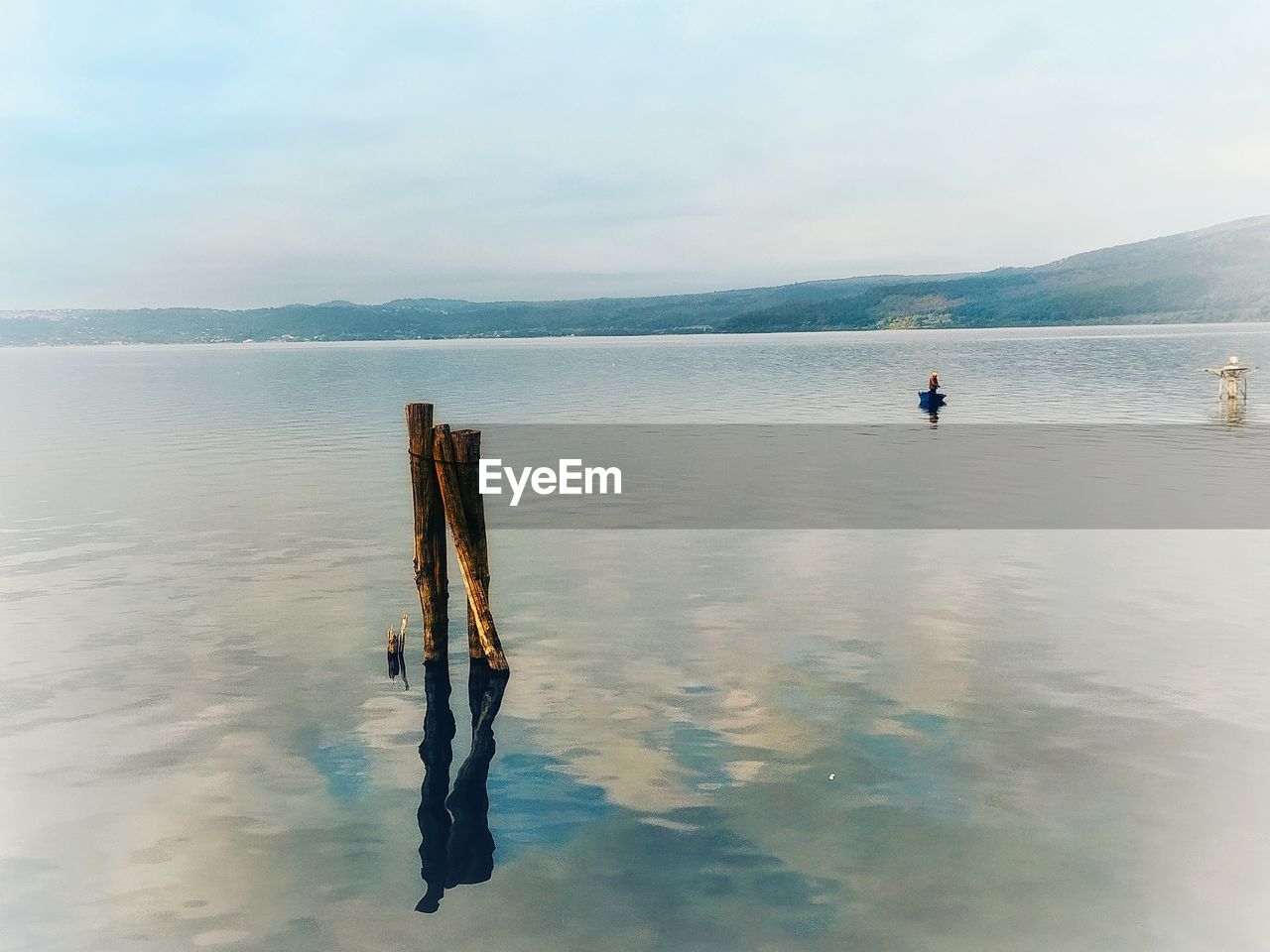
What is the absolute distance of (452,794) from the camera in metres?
13.5

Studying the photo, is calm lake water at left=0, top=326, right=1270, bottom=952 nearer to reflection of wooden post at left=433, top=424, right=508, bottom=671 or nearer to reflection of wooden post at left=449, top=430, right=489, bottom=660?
A: reflection of wooden post at left=433, top=424, right=508, bottom=671

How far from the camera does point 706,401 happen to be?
288ft

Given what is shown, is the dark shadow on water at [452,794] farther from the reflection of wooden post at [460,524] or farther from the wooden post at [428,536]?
the wooden post at [428,536]

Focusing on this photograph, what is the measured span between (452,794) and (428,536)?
5771mm

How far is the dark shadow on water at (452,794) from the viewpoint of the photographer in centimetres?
1168

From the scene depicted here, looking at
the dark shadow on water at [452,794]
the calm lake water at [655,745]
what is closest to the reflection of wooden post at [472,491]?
the dark shadow on water at [452,794]

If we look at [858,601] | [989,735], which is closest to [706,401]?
[858,601]

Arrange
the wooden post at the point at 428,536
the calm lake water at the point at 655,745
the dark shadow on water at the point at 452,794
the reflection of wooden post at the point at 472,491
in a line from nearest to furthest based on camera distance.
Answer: the calm lake water at the point at 655,745 → the dark shadow on water at the point at 452,794 → the reflection of wooden post at the point at 472,491 → the wooden post at the point at 428,536

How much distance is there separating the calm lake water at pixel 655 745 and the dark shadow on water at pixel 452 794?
0.20 feet

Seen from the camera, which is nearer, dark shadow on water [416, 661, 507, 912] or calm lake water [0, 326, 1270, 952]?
calm lake water [0, 326, 1270, 952]

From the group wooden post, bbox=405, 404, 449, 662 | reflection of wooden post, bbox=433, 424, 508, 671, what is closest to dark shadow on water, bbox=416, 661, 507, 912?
reflection of wooden post, bbox=433, 424, 508, 671

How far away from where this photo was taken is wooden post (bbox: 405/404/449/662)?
59.0ft

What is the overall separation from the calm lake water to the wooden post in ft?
2.30

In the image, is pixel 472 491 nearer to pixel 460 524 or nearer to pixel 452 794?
pixel 460 524
